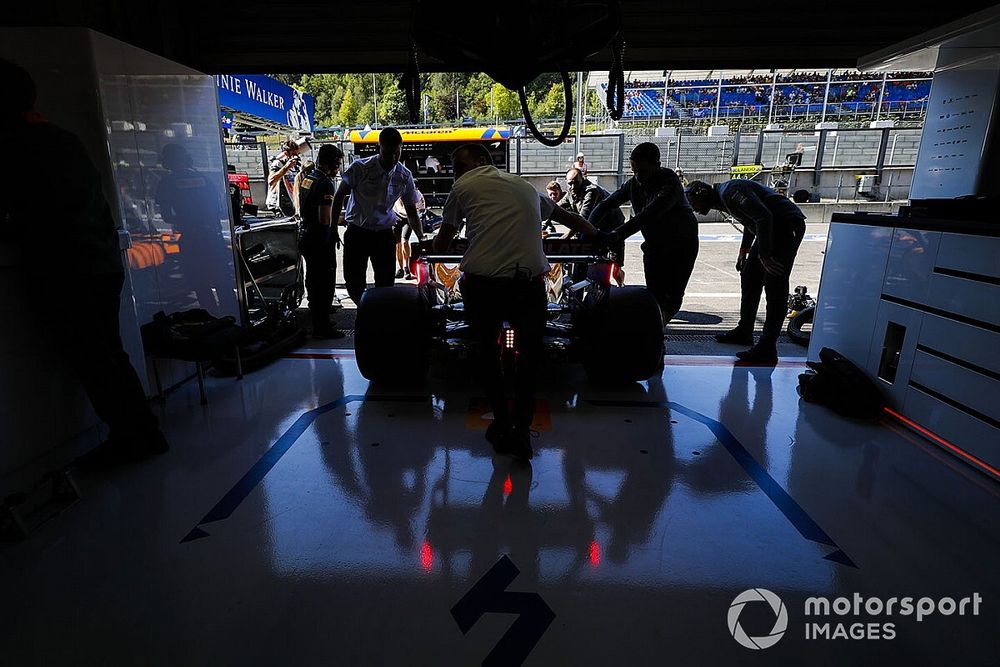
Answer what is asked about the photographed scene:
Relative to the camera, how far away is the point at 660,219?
4.42m

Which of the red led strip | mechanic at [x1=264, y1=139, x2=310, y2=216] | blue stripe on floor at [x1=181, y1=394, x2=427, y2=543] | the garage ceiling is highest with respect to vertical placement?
the garage ceiling

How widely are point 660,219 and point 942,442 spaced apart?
2.35 meters

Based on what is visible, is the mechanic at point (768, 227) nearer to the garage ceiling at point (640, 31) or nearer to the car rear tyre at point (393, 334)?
the garage ceiling at point (640, 31)

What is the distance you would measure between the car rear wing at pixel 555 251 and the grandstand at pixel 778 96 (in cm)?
3691

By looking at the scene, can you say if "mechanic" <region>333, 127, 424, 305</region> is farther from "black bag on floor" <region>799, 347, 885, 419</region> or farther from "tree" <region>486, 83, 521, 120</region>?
"tree" <region>486, 83, 521, 120</region>

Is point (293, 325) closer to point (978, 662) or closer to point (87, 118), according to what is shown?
point (87, 118)

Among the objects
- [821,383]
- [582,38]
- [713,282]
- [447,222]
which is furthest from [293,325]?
[713,282]

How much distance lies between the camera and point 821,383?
145 inches

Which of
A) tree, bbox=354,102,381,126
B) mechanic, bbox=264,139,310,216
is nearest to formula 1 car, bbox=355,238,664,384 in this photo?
mechanic, bbox=264,139,310,216

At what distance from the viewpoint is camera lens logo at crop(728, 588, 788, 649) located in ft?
5.73

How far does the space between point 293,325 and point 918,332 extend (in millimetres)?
4627

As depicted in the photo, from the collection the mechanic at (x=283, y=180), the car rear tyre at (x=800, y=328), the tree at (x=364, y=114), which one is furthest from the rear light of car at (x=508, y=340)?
the tree at (x=364, y=114)

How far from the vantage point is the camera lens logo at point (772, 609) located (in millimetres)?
1746

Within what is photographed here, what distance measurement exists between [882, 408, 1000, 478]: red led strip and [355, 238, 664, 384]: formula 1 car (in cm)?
140
